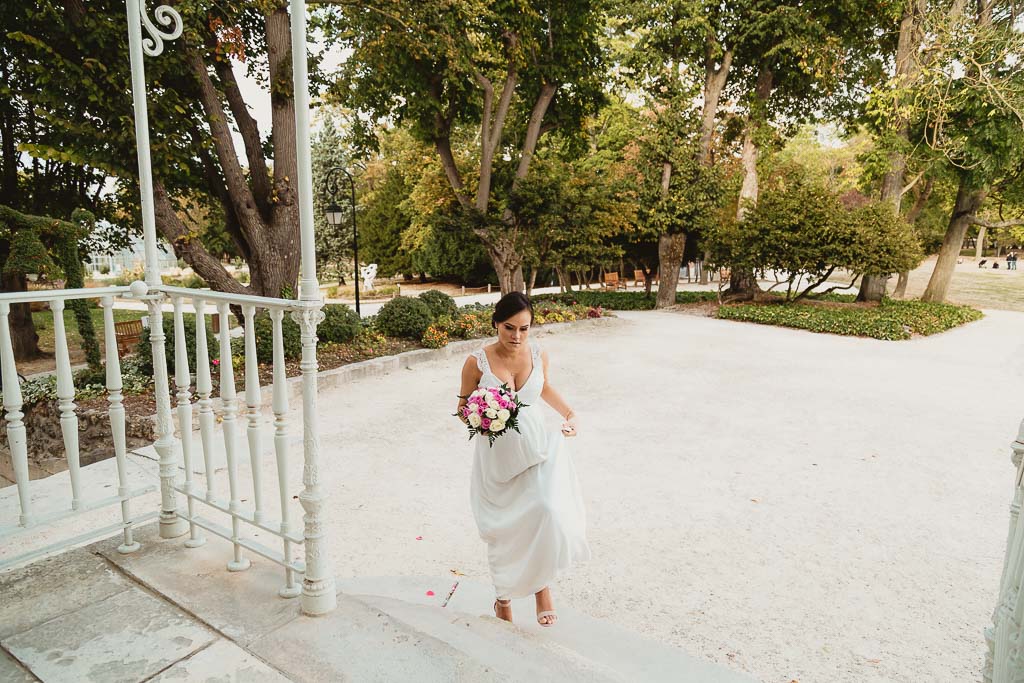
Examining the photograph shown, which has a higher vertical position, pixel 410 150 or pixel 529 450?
pixel 410 150

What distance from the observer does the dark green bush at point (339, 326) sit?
10.2 metres

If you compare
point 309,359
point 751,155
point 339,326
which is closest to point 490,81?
point 339,326

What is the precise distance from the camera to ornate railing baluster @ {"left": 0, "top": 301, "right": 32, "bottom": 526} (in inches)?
95.6

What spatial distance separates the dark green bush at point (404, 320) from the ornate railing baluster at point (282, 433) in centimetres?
858

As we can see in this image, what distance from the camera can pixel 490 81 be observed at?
15094 millimetres

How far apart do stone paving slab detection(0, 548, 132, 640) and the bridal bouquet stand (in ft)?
5.58

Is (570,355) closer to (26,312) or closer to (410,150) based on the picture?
(26,312)

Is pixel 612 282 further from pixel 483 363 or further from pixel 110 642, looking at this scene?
pixel 110 642

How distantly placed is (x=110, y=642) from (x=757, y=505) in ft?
14.2

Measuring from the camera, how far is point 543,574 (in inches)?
124

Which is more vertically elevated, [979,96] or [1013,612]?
[979,96]

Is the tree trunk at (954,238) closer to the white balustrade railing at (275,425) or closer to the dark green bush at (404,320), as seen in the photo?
the dark green bush at (404,320)

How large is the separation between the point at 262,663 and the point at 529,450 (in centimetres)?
149

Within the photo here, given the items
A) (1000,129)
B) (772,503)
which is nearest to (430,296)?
(772,503)
